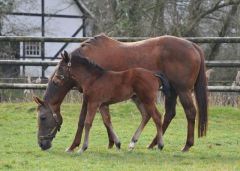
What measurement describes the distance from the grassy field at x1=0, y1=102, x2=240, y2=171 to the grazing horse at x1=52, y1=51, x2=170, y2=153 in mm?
654

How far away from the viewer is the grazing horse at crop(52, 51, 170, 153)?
331 inches

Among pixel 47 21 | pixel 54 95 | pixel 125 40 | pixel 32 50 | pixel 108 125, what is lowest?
pixel 32 50

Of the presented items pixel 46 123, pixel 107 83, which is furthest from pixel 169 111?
pixel 46 123

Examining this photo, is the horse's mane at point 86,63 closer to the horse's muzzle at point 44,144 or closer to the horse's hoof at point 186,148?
the horse's muzzle at point 44,144

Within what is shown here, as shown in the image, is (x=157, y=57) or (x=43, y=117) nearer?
(x=43, y=117)

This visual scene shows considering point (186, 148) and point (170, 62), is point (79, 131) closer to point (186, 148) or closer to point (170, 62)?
point (186, 148)

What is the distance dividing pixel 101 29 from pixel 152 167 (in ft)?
67.2

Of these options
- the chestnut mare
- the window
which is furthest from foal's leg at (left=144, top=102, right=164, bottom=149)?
the window

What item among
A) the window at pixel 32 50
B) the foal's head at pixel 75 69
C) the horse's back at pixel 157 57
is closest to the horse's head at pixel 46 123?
the foal's head at pixel 75 69

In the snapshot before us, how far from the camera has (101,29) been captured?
27.0 meters

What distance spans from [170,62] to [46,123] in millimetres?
1987

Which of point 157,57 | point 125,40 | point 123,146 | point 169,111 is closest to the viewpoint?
point 157,57

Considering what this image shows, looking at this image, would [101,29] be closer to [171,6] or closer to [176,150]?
[171,6]

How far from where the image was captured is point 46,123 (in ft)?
27.9
